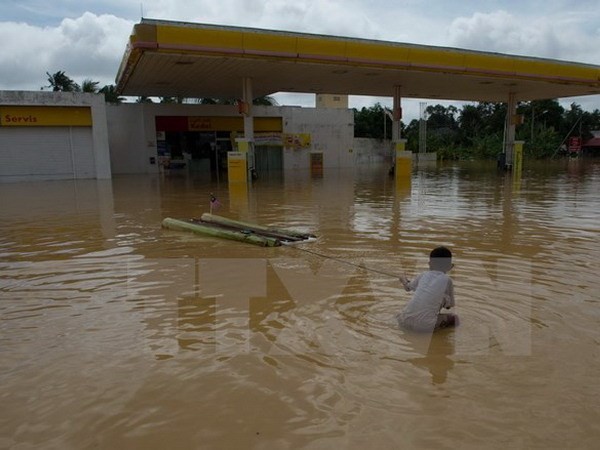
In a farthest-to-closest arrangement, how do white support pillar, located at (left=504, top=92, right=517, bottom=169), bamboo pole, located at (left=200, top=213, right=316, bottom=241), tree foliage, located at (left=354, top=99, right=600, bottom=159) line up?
1. tree foliage, located at (left=354, top=99, right=600, bottom=159)
2. white support pillar, located at (left=504, top=92, right=517, bottom=169)
3. bamboo pole, located at (left=200, top=213, right=316, bottom=241)

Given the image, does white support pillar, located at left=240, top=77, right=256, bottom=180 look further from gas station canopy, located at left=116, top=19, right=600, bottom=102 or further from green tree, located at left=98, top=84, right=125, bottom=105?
green tree, located at left=98, top=84, right=125, bottom=105

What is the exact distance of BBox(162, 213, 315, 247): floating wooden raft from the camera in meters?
7.83

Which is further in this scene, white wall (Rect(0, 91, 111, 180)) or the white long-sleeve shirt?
white wall (Rect(0, 91, 111, 180))

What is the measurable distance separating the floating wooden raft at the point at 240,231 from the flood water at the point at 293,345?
0.19 m

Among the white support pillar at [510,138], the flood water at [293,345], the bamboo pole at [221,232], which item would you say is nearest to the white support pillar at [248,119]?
the bamboo pole at [221,232]

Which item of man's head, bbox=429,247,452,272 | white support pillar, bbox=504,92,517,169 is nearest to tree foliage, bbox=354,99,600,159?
white support pillar, bbox=504,92,517,169

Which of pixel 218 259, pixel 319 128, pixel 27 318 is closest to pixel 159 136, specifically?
pixel 319 128

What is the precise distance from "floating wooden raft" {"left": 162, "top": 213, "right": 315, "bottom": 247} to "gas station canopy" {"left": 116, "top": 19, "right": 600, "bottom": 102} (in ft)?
27.4

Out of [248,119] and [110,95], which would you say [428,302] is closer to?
[248,119]

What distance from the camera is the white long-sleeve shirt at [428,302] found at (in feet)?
13.6

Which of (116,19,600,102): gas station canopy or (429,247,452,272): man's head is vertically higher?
(116,19,600,102): gas station canopy

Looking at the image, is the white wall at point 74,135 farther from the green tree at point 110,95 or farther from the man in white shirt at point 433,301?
the man in white shirt at point 433,301

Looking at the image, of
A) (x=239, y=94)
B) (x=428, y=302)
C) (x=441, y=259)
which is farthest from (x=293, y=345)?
(x=239, y=94)

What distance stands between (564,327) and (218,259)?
4.30 m
